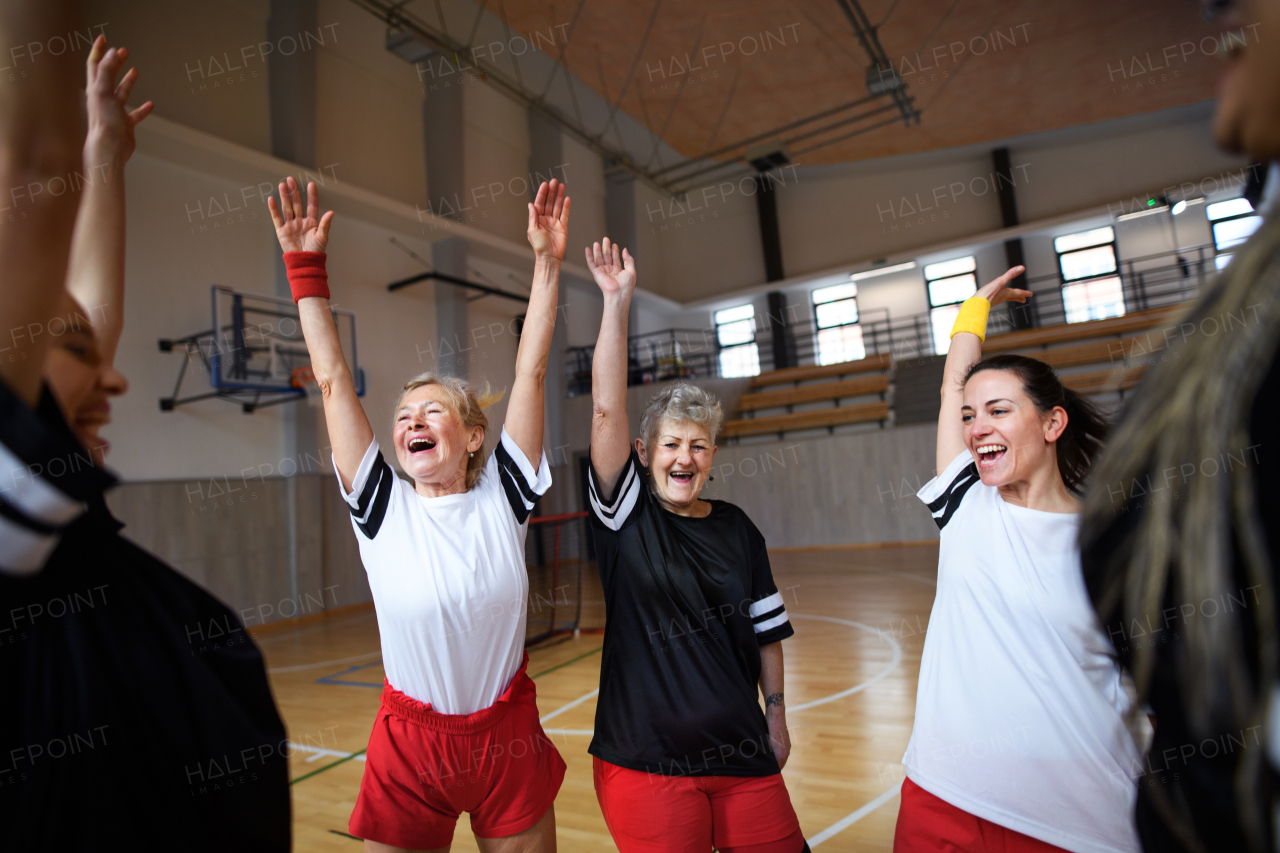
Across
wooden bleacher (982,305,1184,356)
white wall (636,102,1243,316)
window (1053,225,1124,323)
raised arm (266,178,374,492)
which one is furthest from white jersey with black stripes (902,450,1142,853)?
window (1053,225,1124,323)

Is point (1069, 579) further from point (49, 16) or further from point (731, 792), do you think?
point (49, 16)

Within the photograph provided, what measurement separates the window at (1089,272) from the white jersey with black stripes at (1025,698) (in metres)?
16.9

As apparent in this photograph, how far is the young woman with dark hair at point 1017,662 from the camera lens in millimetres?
1405

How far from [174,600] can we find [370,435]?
0.97m

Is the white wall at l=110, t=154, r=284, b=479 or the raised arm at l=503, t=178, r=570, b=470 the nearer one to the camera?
the raised arm at l=503, t=178, r=570, b=470

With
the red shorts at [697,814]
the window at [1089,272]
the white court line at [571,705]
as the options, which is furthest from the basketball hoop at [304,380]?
the window at [1089,272]

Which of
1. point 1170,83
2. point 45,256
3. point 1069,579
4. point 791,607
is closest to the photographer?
point 45,256

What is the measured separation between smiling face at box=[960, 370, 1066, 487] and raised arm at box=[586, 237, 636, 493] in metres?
0.88

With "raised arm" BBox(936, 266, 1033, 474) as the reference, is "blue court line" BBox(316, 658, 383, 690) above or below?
below

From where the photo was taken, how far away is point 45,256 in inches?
27.2

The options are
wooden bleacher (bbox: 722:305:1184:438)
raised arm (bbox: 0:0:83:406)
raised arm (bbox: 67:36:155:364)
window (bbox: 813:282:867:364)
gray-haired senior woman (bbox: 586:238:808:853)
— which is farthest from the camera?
window (bbox: 813:282:867:364)

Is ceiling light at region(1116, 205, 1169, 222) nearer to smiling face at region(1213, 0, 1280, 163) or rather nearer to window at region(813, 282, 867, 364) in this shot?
window at region(813, 282, 867, 364)

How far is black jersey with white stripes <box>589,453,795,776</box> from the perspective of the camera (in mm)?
1771

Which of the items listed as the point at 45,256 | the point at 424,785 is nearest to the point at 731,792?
the point at 424,785
